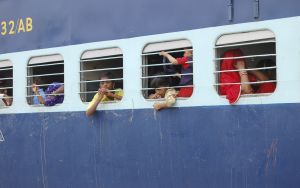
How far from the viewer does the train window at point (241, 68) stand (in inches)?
206

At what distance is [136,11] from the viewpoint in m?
6.07

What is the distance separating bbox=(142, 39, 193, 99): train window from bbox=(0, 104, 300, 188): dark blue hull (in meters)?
0.23

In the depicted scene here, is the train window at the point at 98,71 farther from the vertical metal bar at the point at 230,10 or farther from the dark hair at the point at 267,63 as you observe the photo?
the dark hair at the point at 267,63

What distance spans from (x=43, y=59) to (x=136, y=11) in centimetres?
139

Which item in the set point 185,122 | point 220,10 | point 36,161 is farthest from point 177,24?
point 36,161

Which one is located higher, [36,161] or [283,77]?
[283,77]

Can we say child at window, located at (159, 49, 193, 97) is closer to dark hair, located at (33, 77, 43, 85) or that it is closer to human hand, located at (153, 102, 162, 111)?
human hand, located at (153, 102, 162, 111)

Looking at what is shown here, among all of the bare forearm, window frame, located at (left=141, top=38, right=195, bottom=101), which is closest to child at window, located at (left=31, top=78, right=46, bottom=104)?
the bare forearm

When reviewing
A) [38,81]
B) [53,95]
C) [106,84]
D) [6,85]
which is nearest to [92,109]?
[106,84]

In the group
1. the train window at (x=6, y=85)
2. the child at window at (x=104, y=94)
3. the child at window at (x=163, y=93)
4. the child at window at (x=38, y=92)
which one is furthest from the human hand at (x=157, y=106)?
the train window at (x=6, y=85)

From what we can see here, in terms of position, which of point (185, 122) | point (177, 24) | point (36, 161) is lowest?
point (36, 161)

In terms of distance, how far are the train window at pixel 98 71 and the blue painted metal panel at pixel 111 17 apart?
163 millimetres

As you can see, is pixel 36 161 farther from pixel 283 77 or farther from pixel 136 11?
pixel 283 77

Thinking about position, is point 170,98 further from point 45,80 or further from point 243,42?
point 45,80
